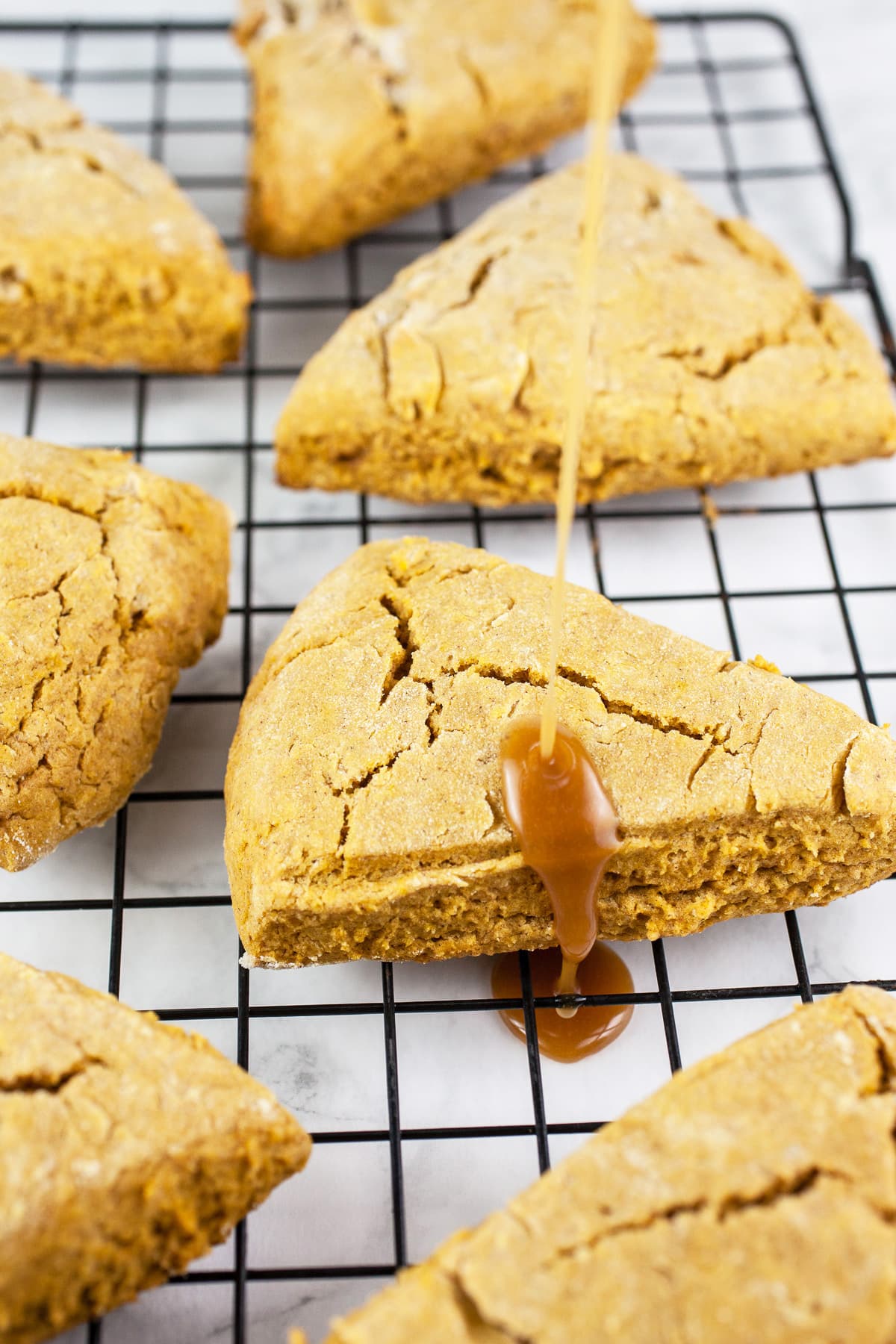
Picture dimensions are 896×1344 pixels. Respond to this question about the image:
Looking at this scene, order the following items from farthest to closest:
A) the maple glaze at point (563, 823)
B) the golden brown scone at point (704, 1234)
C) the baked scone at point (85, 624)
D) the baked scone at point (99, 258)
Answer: the baked scone at point (99, 258) < the baked scone at point (85, 624) < the maple glaze at point (563, 823) < the golden brown scone at point (704, 1234)

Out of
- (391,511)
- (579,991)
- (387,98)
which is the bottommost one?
(579,991)

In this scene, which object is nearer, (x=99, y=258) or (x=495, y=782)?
(x=495, y=782)

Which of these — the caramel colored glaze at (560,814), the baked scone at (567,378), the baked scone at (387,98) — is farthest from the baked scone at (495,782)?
the baked scone at (387,98)

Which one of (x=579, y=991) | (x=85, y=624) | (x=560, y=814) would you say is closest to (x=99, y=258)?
(x=85, y=624)

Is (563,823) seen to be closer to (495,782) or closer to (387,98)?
(495,782)

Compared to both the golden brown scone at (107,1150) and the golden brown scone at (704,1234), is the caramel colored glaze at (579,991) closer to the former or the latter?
the golden brown scone at (704,1234)

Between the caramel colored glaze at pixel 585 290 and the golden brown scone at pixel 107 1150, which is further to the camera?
the golden brown scone at pixel 107 1150

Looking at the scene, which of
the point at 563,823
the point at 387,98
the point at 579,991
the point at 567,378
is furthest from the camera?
the point at 387,98
